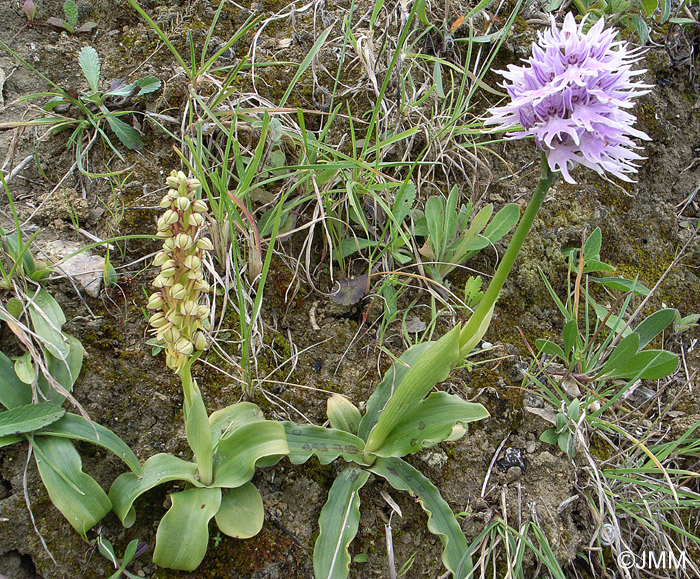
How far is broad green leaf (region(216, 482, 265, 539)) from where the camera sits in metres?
1.76

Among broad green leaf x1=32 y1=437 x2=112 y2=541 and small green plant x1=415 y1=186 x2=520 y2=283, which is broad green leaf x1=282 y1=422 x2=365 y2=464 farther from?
small green plant x1=415 y1=186 x2=520 y2=283

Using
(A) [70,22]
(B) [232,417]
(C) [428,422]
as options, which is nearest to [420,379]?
(C) [428,422]

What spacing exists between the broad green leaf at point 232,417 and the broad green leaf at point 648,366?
5.20ft

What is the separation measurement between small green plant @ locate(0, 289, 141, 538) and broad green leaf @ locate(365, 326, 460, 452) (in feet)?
2.93

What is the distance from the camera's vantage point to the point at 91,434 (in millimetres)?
1807

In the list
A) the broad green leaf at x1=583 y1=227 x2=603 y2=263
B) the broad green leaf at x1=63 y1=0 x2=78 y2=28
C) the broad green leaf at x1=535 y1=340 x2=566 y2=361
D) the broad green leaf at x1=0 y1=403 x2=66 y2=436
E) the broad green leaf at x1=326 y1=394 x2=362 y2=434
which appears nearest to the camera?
the broad green leaf at x1=0 y1=403 x2=66 y2=436

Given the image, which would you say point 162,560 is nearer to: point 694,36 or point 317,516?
point 317,516

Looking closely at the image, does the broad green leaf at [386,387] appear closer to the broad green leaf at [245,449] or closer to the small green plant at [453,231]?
the broad green leaf at [245,449]

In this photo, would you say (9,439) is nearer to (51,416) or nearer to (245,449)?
(51,416)

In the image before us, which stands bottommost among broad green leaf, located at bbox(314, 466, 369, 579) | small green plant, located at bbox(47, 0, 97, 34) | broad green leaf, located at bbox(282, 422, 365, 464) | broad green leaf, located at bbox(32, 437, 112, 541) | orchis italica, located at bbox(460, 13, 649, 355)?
broad green leaf, located at bbox(32, 437, 112, 541)

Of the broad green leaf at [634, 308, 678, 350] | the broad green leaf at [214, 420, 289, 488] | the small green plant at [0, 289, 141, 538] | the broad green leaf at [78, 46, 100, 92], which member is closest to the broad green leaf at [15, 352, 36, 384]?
the small green plant at [0, 289, 141, 538]

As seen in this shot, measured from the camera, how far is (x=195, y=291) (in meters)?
1.53

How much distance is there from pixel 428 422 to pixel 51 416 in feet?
4.45

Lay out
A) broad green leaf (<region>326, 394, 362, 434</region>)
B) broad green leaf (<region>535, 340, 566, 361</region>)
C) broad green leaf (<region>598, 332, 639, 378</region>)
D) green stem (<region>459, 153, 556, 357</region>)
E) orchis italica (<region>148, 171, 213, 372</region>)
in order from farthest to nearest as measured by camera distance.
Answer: broad green leaf (<region>535, 340, 566, 361</region>), broad green leaf (<region>598, 332, 639, 378</region>), broad green leaf (<region>326, 394, 362, 434</region>), green stem (<region>459, 153, 556, 357</region>), orchis italica (<region>148, 171, 213, 372</region>)
